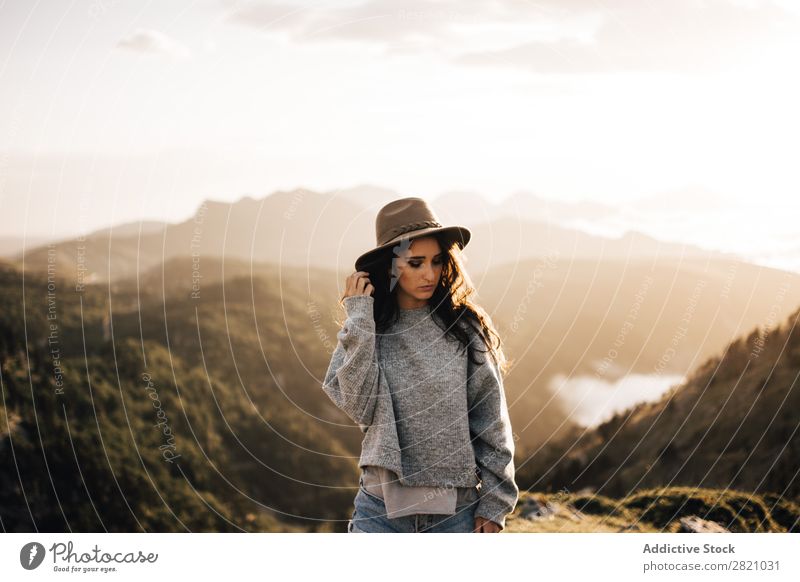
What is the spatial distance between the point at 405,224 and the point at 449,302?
44 centimetres

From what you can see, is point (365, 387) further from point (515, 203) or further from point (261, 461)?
point (261, 461)

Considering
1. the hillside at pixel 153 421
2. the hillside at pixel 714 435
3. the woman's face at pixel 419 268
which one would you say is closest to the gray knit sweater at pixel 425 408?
the woman's face at pixel 419 268

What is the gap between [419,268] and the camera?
4.25 m

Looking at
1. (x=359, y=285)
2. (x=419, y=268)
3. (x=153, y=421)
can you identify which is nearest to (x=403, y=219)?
(x=419, y=268)

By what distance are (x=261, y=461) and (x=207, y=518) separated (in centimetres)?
163

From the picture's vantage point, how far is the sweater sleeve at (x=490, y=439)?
4.11 m

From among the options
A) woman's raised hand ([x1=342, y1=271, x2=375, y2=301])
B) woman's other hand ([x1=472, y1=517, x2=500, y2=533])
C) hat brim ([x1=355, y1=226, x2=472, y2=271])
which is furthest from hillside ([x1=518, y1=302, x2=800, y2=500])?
woman's raised hand ([x1=342, y1=271, x2=375, y2=301])

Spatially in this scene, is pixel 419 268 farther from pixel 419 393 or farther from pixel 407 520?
pixel 407 520

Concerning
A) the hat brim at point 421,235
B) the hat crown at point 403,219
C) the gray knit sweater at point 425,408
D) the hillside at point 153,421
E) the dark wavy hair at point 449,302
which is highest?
the hat crown at point 403,219

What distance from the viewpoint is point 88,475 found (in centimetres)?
1329

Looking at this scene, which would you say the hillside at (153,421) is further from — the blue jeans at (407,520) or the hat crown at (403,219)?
the hat crown at (403,219)

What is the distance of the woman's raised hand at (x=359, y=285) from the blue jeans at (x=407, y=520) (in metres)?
0.93

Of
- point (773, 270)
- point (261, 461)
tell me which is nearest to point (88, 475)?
point (261, 461)

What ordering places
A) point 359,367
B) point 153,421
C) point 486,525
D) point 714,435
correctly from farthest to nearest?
point 153,421
point 714,435
point 486,525
point 359,367
